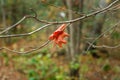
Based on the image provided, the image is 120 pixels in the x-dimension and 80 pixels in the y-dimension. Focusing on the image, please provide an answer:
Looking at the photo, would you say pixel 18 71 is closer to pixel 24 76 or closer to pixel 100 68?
pixel 24 76

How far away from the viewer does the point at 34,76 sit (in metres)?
7.71

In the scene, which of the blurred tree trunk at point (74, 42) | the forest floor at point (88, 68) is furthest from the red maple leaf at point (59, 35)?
the forest floor at point (88, 68)

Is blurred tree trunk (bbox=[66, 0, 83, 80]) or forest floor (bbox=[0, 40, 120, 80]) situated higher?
blurred tree trunk (bbox=[66, 0, 83, 80])

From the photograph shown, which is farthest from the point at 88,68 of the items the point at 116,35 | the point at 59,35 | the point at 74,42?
the point at 59,35

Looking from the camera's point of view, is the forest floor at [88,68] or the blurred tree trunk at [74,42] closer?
the blurred tree trunk at [74,42]

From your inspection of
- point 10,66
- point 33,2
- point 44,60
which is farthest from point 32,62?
point 33,2

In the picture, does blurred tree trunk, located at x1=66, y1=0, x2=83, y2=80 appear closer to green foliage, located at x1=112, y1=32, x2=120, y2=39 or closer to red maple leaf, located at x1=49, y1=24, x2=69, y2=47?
green foliage, located at x1=112, y1=32, x2=120, y2=39

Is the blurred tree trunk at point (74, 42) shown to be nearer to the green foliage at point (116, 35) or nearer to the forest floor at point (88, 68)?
the forest floor at point (88, 68)

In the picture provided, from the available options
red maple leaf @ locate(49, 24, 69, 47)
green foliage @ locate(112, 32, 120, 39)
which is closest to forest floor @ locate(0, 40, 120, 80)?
green foliage @ locate(112, 32, 120, 39)

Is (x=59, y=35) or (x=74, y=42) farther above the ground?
(x=59, y=35)

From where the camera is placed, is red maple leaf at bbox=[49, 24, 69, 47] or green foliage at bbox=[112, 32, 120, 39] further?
green foliage at bbox=[112, 32, 120, 39]

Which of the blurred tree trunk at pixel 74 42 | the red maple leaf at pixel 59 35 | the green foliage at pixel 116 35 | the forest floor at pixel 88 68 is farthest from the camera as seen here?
the forest floor at pixel 88 68

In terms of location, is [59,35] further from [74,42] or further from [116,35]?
[74,42]

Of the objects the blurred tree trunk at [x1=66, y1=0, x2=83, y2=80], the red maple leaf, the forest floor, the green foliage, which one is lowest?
the forest floor
